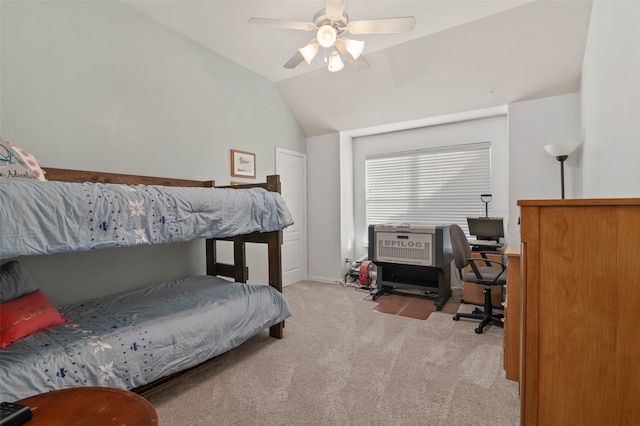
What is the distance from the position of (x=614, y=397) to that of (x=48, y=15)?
375cm

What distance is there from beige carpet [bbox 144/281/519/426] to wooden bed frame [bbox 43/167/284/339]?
490mm

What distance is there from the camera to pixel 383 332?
2855 mm

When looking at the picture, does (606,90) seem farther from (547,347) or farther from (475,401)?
(475,401)

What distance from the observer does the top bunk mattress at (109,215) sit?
4.49 ft

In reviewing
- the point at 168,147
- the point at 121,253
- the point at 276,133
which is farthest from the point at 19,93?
the point at 276,133

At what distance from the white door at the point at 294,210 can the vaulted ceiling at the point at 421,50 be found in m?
0.97

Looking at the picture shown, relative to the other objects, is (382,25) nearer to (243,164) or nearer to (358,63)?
(358,63)

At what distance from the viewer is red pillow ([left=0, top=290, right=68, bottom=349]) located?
1.52 metres

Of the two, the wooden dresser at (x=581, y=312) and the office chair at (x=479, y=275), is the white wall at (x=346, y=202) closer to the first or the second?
the office chair at (x=479, y=275)

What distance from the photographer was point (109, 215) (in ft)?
5.45

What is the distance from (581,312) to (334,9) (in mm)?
2125

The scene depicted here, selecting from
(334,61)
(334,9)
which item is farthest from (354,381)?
(334,9)

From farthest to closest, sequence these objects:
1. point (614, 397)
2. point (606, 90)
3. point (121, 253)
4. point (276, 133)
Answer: point (276, 133) < point (121, 253) < point (606, 90) < point (614, 397)

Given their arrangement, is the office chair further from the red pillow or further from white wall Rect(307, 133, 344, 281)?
the red pillow
